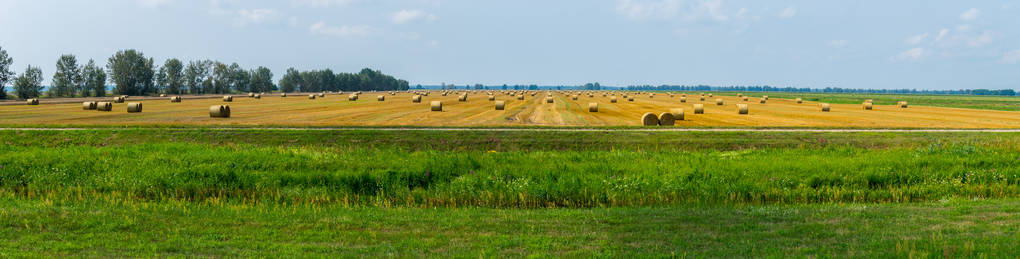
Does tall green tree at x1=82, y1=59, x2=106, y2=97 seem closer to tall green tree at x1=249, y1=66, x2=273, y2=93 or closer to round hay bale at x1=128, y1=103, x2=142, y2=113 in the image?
tall green tree at x1=249, y1=66, x2=273, y2=93

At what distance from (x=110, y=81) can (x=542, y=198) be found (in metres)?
144

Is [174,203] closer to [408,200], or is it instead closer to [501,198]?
[408,200]

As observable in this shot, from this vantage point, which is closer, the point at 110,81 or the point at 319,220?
the point at 319,220

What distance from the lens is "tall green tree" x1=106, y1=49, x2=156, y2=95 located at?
5335 inches

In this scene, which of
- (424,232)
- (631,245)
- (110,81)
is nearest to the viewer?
(631,245)

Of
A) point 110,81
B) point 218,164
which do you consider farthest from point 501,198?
point 110,81

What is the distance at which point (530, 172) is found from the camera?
19.4 meters

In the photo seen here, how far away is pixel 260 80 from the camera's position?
194 metres

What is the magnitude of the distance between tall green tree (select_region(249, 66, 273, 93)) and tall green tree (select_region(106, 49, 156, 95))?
45666 millimetres

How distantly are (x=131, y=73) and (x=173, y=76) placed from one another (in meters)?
18.7

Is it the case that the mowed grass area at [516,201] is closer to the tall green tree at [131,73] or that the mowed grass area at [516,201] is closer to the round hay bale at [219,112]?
the round hay bale at [219,112]

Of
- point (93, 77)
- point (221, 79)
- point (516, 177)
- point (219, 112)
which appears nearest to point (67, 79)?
point (93, 77)

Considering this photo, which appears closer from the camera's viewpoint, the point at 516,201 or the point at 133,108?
the point at 516,201

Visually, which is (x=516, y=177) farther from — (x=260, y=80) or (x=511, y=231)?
(x=260, y=80)
